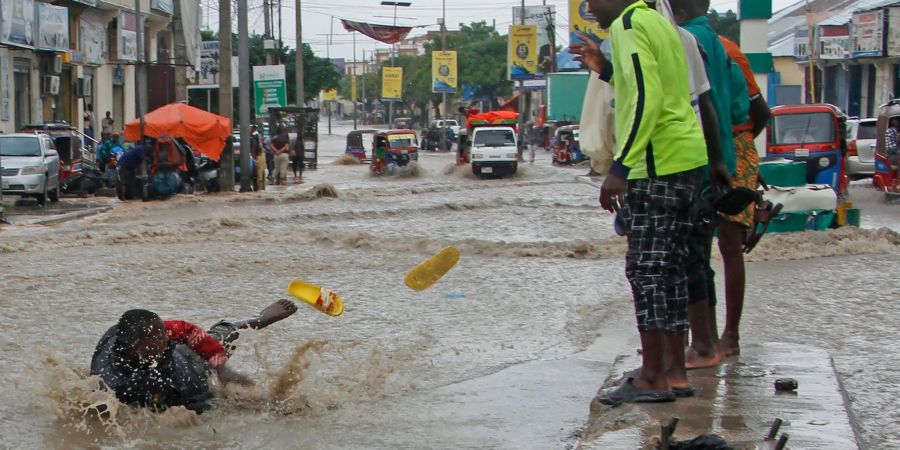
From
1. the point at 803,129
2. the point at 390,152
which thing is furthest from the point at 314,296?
the point at 390,152

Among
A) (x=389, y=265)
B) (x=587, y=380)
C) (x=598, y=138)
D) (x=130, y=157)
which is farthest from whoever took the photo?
(x=130, y=157)

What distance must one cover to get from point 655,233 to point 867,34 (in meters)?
38.2

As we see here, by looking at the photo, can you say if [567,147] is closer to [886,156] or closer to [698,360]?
[886,156]

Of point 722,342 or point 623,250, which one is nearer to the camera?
point 722,342

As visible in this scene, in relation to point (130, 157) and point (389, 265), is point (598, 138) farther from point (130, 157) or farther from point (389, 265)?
point (130, 157)

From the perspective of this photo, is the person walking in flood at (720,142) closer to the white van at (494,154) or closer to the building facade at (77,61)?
the building facade at (77,61)

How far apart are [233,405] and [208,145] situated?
2199 cm

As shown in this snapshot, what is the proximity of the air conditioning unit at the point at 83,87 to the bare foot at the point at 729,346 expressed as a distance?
1473 inches

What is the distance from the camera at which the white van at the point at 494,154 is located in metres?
38.6

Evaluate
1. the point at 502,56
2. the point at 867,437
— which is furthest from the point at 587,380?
the point at 502,56

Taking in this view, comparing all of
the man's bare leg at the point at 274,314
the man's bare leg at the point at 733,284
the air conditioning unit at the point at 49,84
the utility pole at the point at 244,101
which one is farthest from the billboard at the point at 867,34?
the man's bare leg at the point at 274,314

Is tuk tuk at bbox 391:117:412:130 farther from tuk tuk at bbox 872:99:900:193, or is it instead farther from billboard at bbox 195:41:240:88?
tuk tuk at bbox 872:99:900:193

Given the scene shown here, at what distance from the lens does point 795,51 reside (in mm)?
49156

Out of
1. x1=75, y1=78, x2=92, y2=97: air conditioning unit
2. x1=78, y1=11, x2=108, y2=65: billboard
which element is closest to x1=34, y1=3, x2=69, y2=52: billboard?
x1=78, y1=11, x2=108, y2=65: billboard
